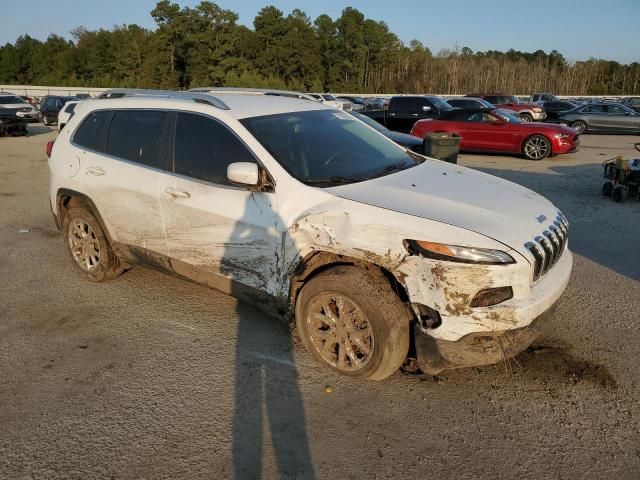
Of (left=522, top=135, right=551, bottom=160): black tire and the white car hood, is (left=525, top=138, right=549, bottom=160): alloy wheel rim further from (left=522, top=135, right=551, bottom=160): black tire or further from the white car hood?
the white car hood


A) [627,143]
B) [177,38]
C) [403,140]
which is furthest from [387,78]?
[403,140]

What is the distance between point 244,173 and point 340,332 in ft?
4.09

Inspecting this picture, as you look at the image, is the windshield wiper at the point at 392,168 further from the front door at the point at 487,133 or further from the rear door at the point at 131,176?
the front door at the point at 487,133

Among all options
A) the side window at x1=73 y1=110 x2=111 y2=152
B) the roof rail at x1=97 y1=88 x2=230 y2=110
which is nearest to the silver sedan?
the roof rail at x1=97 y1=88 x2=230 y2=110

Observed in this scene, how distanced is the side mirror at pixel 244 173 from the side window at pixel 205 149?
174 mm

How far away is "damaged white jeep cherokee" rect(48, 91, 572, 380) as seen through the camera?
9.87 ft

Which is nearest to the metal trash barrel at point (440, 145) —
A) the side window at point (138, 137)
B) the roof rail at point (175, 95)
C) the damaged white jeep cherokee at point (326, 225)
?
the damaged white jeep cherokee at point (326, 225)

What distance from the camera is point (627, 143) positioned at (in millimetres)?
19953

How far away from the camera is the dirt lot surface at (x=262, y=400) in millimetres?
2713

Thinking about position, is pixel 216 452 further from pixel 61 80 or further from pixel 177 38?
pixel 61 80

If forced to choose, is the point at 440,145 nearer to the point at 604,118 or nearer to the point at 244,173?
the point at 244,173

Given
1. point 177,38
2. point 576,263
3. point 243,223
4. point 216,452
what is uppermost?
point 177,38

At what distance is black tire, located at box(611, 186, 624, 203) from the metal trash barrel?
279cm

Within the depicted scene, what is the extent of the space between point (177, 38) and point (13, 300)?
6822 cm
